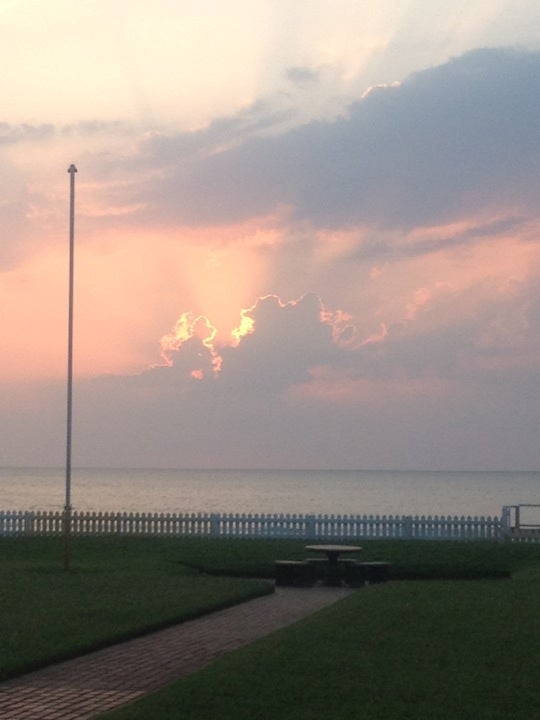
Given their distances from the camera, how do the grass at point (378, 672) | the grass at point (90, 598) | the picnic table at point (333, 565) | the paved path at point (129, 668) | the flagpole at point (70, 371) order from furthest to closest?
1. the picnic table at point (333, 565)
2. the flagpole at point (70, 371)
3. the grass at point (90, 598)
4. the paved path at point (129, 668)
5. the grass at point (378, 672)

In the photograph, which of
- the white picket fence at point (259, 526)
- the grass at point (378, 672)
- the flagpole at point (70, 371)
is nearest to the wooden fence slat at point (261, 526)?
the white picket fence at point (259, 526)

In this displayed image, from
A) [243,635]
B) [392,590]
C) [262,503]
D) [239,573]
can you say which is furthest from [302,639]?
[262,503]

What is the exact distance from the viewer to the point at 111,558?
2808cm

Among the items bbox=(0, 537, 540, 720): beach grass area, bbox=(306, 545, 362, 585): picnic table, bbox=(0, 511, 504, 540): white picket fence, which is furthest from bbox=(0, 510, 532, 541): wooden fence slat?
bbox=(306, 545, 362, 585): picnic table

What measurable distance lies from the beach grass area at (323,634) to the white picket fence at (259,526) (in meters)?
7.74

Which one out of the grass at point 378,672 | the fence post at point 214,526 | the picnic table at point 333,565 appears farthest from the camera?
the fence post at point 214,526

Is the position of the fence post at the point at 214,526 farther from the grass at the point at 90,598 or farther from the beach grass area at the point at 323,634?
the beach grass area at the point at 323,634

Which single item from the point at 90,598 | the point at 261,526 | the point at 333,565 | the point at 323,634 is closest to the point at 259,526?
the point at 261,526

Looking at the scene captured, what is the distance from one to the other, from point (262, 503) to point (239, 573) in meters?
102

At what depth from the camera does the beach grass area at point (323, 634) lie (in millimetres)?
10547

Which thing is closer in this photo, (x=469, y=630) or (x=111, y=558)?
(x=469, y=630)

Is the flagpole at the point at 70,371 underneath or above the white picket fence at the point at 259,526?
above

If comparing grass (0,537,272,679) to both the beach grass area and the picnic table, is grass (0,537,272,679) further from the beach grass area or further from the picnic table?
the picnic table

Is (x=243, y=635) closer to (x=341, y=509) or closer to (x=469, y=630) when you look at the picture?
(x=469, y=630)
